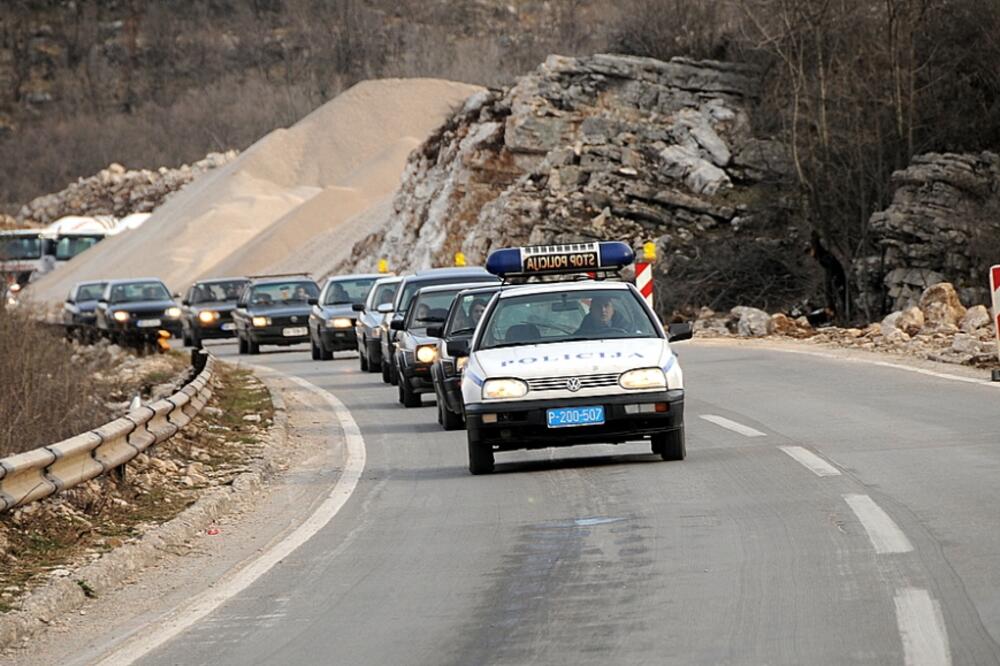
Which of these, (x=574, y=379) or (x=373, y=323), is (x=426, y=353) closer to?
(x=373, y=323)

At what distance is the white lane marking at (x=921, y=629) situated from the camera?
6.82m

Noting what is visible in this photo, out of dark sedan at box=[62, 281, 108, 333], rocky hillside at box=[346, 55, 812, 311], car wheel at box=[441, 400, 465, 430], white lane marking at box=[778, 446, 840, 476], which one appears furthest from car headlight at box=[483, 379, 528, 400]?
dark sedan at box=[62, 281, 108, 333]

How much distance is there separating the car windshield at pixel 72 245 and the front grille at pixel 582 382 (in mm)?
81172

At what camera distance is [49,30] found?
567 feet

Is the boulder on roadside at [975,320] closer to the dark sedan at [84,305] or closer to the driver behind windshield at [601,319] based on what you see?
the driver behind windshield at [601,319]

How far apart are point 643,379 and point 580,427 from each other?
61 cm

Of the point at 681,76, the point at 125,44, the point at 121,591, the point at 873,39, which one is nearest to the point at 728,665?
the point at 121,591

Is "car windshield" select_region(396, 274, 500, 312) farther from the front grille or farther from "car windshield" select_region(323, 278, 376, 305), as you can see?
the front grille

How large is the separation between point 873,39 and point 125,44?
5187 inches

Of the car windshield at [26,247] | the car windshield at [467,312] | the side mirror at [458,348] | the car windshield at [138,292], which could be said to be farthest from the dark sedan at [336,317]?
the car windshield at [26,247]

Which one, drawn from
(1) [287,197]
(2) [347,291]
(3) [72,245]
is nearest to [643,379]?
(2) [347,291]

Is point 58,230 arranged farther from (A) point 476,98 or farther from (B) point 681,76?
(B) point 681,76

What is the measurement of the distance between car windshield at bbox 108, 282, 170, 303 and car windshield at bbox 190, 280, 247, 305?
1420mm

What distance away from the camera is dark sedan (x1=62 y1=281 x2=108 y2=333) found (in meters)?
50.6
